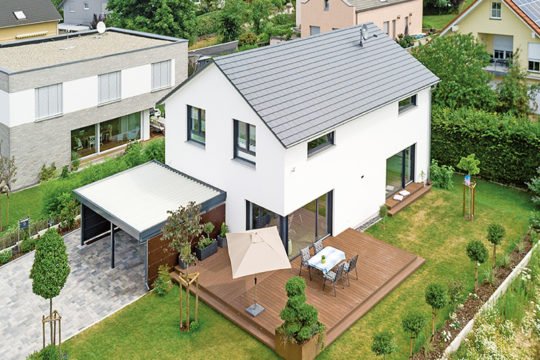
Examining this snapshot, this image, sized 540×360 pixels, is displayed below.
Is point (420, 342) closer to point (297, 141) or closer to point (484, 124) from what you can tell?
point (297, 141)

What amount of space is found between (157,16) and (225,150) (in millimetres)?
36814

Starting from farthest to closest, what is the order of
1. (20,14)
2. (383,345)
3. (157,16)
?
(157,16), (20,14), (383,345)

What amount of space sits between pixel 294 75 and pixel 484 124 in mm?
11817

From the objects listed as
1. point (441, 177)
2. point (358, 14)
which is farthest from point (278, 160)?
point (358, 14)

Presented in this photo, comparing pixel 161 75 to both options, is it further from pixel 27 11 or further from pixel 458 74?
pixel 27 11

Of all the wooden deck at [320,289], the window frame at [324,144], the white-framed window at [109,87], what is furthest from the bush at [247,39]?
the wooden deck at [320,289]

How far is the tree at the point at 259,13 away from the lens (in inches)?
2547

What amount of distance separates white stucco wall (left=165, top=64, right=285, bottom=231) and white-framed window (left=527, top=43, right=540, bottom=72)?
1156 inches

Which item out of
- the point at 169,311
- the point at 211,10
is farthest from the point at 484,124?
the point at 211,10

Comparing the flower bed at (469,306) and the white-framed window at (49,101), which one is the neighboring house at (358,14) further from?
the flower bed at (469,306)

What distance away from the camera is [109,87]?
1344 inches

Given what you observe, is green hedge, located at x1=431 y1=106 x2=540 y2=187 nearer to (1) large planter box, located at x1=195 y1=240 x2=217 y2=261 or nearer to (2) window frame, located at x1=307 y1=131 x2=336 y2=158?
(2) window frame, located at x1=307 y1=131 x2=336 y2=158

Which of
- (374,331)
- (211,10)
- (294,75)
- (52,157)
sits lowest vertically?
(374,331)

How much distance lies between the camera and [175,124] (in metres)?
23.7
